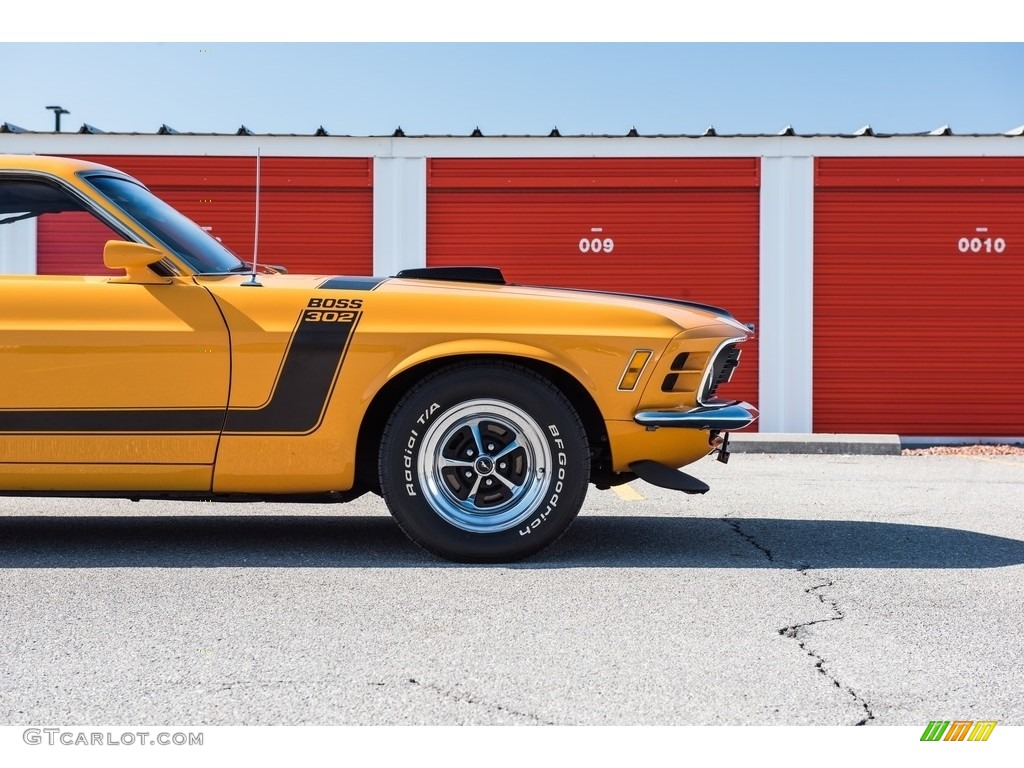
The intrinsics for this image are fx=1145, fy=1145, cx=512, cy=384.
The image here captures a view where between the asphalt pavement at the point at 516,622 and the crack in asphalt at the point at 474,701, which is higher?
the asphalt pavement at the point at 516,622

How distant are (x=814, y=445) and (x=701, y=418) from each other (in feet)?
22.9

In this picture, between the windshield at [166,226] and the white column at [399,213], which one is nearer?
the windshield at [166,226]

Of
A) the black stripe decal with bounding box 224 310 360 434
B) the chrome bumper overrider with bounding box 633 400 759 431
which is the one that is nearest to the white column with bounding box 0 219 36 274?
the black stripe decal with bounding box 224 310 360 434

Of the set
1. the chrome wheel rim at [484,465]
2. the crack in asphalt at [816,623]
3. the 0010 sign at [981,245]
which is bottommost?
the crack in asphalt at [816,623]

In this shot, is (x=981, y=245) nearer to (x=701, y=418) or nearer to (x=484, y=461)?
(x=701, y=418)

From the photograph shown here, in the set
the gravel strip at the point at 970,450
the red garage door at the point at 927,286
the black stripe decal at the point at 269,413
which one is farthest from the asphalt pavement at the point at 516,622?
the red garage door at the point at 927,286

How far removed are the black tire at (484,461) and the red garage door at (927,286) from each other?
31.2ft

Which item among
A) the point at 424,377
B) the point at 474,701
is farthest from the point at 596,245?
the point at 474,701

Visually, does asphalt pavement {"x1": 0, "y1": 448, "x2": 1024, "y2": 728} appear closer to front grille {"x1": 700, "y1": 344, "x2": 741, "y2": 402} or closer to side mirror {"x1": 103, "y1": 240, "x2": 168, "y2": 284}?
front grille {"x1": 700, "y1": 344, "x2": 741, "y2": 402}

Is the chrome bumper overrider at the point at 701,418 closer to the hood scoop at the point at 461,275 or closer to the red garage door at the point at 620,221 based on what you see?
the hood scoop at the point at 461,275

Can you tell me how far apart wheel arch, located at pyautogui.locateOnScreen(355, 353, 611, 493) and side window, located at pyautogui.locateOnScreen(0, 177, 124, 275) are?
4.00 feet

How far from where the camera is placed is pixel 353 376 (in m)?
4.46

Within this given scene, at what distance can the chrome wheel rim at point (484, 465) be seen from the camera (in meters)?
4.46
